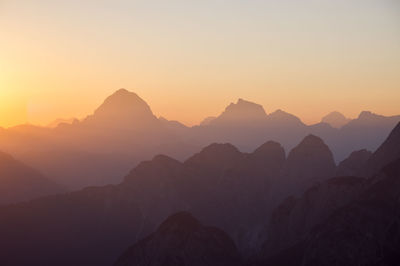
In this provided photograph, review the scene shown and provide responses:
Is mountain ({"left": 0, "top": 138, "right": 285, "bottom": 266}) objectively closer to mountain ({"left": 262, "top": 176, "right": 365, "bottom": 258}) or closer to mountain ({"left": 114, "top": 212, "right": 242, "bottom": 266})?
mountain ({"left": 262, "top": 176, "right": 365, "bottom": 258})

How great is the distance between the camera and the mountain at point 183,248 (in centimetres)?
9631

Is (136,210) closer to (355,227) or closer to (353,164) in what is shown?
(353,164)

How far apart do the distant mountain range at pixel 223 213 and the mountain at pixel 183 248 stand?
0.23 metres

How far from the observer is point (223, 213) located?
178500mm

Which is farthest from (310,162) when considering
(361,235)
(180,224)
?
(361,235)

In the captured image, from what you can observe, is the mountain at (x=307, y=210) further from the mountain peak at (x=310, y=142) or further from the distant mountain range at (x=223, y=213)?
the mountain peak at (x=310, y=142)

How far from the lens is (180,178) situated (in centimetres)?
18862

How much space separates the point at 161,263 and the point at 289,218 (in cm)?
4444

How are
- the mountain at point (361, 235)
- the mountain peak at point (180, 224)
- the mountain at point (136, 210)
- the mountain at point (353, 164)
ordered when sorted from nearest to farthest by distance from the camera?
the mountain at point (361, 235), the mountain peak at point (180, 224), the mountain at point (136, 210), the mountain at point (353, 164)

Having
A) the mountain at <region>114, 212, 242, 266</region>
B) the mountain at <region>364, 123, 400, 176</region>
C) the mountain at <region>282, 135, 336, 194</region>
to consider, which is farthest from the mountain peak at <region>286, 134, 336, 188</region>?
the mountain at <region>114, 212, 242, 266</region>

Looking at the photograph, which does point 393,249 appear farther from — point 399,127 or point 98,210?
point 98,210

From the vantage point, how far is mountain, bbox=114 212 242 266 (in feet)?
316

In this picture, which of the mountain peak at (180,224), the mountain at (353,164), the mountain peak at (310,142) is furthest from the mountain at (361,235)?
the mountain peak at (310,142)

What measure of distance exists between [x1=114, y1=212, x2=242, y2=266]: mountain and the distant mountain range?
233 mm
